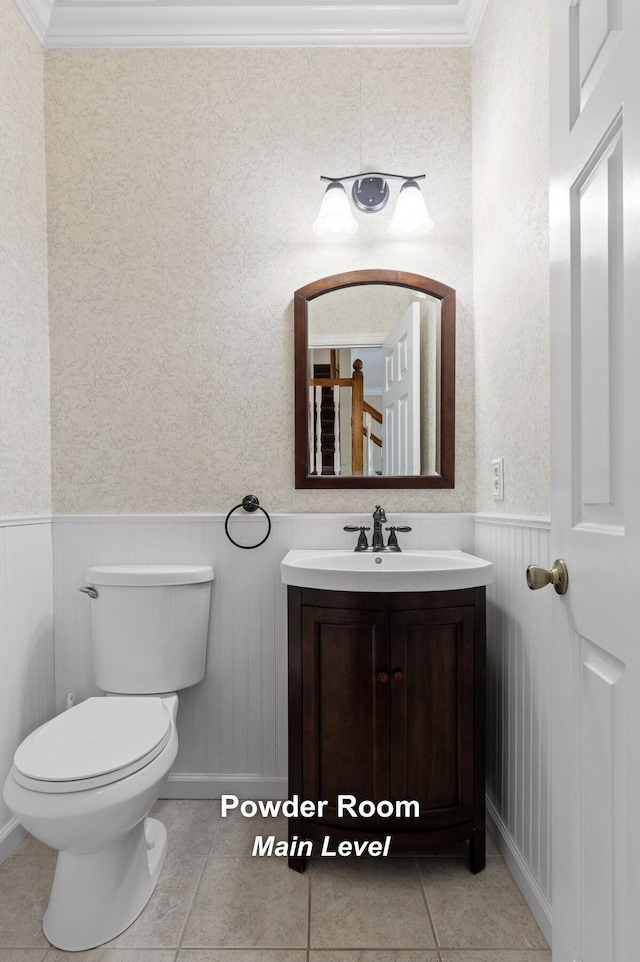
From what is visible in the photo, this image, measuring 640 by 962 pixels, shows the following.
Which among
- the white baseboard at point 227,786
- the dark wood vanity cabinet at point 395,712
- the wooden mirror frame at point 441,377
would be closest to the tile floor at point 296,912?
the dark wood vanity cabinet at point 395,712

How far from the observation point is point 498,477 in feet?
5.96

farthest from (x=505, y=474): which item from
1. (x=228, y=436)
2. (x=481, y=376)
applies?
(x=228, y=436)

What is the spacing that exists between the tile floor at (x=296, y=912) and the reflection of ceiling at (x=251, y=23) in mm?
2573

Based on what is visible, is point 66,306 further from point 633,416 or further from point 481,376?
point 633,416

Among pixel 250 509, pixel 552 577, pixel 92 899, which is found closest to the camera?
pixel 552 577

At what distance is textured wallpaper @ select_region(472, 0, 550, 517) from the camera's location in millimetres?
1482

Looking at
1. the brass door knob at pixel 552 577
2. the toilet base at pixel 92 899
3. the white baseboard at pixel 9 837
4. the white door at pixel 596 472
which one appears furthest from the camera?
the white baseboard at pixel 9 837

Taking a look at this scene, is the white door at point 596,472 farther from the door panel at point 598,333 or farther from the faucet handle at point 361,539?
the faucet handle at point 361,539

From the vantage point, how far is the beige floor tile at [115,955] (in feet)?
4.43

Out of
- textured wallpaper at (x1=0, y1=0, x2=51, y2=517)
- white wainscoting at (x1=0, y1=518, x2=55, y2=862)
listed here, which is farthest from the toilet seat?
textured wallpaper at (x1=0, y1=0, x2=51, y2=517)

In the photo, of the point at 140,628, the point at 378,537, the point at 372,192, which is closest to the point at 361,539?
the point at 378,537

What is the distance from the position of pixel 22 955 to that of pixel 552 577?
4.76ft

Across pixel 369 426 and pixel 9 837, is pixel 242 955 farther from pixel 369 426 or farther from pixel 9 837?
pixel 369 426

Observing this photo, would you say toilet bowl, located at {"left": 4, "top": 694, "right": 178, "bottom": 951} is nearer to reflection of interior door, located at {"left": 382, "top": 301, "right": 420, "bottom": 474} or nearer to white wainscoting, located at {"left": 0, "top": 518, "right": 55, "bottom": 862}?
white wainscoting, located at {"left": 0, "top": 518, "right": 55, "bottom": 862}
